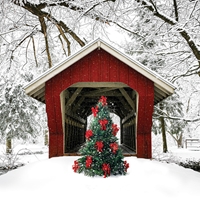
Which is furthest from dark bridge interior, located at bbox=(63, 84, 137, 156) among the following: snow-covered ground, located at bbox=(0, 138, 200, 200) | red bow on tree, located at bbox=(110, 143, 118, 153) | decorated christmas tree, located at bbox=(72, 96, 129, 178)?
red bow on tree, located at bbox=(110, 143, 118, 153)

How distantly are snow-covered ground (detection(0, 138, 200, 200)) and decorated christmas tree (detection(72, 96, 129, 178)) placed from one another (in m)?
0.21

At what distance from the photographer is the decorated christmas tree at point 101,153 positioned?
752 cm

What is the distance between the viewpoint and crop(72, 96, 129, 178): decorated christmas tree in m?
7.52

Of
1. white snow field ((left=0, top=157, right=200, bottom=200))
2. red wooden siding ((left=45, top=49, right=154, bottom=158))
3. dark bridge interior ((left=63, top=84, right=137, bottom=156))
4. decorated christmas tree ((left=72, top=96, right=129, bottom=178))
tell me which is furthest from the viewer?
dark bridge interior ((left=63, top=84, right=137, bottom=156))

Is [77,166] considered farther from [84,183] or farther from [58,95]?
[58,95]

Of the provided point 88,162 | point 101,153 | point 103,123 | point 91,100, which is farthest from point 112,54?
point 91,100

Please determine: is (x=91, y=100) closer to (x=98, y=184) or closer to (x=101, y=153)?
(x=101, y=153)

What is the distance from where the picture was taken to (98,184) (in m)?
6.81

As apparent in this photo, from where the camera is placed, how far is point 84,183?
22.5 feet

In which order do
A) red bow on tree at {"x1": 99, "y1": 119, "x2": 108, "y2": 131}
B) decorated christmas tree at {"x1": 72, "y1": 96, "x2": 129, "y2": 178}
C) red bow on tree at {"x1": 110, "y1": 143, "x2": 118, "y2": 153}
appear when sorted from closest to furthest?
decorated christmas tree at {"x1": 72, "y1": 96, "x2": 129, "y2": 178} → red bow on tree at {"x1": 110, "y1": 143, "x2": 118, "y2": 153} → red bow on tree at {"x1": 99, "y1": 119, "x2": 108, "y2": 131}

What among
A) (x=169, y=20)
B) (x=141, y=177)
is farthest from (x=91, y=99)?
(x=141, y=177)

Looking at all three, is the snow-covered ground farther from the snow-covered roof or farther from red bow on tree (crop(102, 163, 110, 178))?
the snow-covered roof

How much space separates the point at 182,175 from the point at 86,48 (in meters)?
4.46

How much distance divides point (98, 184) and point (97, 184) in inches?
0.9
